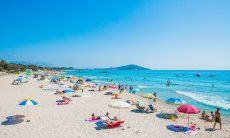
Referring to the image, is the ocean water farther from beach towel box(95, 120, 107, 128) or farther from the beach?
beach towel box(95, 120, 107, 128)

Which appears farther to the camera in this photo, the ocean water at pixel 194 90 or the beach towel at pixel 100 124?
the ocean water at pixel 194 90

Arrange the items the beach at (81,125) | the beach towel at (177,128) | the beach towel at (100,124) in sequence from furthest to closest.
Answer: the beach towel at (100,124)
the beach towel at (177,128)
the beach at (81,125)

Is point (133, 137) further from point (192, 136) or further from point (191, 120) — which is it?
point (191, 120)

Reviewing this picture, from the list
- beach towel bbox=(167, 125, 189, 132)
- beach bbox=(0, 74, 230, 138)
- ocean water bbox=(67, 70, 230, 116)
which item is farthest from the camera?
ocean water bbox=(67, 70, 230, 116)

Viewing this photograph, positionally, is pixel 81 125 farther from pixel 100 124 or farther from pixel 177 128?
pixel 177 128

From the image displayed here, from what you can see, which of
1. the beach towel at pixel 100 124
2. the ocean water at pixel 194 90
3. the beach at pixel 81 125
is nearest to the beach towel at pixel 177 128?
the beach at pixel 81 125

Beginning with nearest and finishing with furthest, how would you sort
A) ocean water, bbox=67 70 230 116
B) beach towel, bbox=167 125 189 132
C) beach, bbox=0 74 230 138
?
beach, bbox=0 74 230 138 → beach towel, bbox=167 125 189 132 → ocean water, bbox=67 70 230 116

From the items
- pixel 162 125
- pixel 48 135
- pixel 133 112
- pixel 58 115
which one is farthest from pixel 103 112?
pixel 48 135

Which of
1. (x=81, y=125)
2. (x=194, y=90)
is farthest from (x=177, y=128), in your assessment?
(x=194, y=90)

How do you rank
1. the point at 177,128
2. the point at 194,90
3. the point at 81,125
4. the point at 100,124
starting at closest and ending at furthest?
the point at 177,128 → the point at 81,125 → the point at 100,124 → the point at 194,90

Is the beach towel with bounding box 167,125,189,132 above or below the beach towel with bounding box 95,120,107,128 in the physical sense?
below

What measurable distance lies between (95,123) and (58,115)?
145 inches

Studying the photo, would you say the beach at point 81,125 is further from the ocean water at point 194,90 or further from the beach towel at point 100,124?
the ocean water at point 194,90

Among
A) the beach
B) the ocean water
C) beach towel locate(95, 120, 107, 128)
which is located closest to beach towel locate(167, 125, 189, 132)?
the beach
